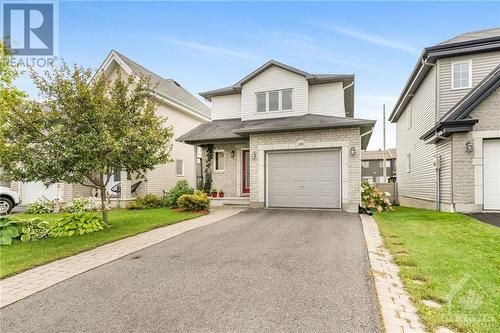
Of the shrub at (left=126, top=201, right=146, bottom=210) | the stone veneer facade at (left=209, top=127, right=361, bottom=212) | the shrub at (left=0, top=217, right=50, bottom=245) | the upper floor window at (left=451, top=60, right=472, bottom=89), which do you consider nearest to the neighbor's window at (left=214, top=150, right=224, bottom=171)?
the stone veneer facade at (left=209, top=127, right=361, bottom=212)

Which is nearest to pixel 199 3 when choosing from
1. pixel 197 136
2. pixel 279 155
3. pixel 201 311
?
pixel 197 136

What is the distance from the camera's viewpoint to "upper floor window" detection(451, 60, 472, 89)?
1165 cm

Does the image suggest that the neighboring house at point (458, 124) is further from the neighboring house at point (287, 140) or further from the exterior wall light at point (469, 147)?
the neighboring house at point (287, 140)

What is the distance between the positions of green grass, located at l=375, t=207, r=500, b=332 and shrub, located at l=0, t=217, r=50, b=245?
8711mm

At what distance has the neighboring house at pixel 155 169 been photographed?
15.3m

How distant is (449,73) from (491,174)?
468cm

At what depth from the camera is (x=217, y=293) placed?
3.78 meters

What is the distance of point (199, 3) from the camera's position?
11.3 metres

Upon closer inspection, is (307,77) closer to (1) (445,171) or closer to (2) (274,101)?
(2) (274,101)

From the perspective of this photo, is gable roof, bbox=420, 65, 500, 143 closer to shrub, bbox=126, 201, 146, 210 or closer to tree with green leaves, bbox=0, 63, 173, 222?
tree with green leaves, bbox=0, 63, 173, 222

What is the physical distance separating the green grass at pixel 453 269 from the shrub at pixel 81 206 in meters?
13.0

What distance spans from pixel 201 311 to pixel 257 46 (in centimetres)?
1696

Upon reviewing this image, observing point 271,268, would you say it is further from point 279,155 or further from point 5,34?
point 5,34

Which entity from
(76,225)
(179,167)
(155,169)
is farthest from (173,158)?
(76,225)
